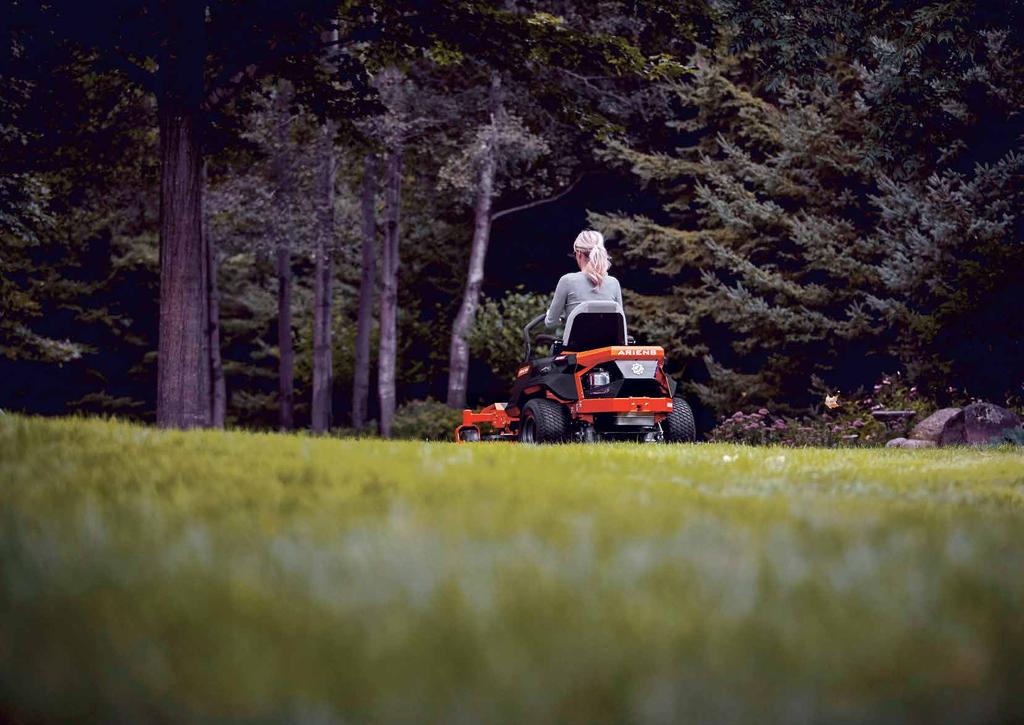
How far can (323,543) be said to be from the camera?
3.45m

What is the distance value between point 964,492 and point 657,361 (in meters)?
4.93

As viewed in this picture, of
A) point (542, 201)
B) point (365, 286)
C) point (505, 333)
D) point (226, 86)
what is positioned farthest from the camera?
point (365, 286)

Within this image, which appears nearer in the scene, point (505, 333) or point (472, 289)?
point (505, 333)

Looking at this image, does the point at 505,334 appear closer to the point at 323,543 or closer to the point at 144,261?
the point at 144,261

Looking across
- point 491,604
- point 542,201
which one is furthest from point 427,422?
point 491,604

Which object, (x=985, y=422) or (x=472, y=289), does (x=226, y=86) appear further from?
(x=472, y=289)

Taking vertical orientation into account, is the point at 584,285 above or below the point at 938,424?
above

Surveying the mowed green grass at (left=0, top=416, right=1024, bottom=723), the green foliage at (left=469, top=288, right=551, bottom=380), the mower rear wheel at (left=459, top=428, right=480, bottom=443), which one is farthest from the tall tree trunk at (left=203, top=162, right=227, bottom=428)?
the mowed green grass at (left=0, top=416, right=1024, bottom=723)

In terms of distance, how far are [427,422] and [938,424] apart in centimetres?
1215

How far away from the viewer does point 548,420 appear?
11.3 metres

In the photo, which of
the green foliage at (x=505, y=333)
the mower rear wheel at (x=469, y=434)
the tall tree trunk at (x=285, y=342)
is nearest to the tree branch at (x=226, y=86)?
the mower rear wheel at (x=469, y=434)

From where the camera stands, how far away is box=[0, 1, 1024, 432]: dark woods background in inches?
509

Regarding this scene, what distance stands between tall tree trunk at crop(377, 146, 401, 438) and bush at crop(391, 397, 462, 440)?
556mm

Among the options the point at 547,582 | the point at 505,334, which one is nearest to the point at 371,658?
the point at 547,582
